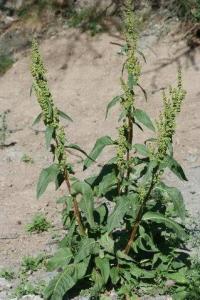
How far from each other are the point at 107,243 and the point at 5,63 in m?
7.44

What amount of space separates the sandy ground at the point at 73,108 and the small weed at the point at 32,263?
19 cm

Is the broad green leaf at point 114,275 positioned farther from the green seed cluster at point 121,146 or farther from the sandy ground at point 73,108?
the sandy ground at point 73,108

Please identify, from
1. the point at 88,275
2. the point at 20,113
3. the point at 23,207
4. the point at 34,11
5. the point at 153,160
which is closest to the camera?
the point at 153,160

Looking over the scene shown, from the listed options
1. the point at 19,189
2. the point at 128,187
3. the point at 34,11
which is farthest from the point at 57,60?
the point at 128,187

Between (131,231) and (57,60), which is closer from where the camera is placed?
(131,231)

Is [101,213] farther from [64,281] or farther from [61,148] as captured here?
[61,148]

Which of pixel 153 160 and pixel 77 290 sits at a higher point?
pixel 153 160

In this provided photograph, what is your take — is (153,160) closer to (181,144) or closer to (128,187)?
(128,187)

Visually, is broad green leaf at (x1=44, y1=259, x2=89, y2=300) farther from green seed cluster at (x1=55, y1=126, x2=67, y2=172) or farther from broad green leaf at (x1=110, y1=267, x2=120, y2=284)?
green seed cluster at (x1=55, y1=126, x2=67, y2=172)

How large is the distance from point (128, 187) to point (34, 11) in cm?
823

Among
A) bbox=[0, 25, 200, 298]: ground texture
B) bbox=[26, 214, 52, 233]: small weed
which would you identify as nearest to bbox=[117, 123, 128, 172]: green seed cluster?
bbox=[0, 25, 200, 298]: ground texture

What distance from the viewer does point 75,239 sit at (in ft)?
18.2

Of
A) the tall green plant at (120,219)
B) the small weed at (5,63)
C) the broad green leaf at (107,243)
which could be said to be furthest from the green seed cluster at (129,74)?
the small weed at (5,63)

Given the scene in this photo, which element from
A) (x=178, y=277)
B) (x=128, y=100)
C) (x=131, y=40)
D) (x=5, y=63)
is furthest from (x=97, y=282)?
(x=5, y=63)
